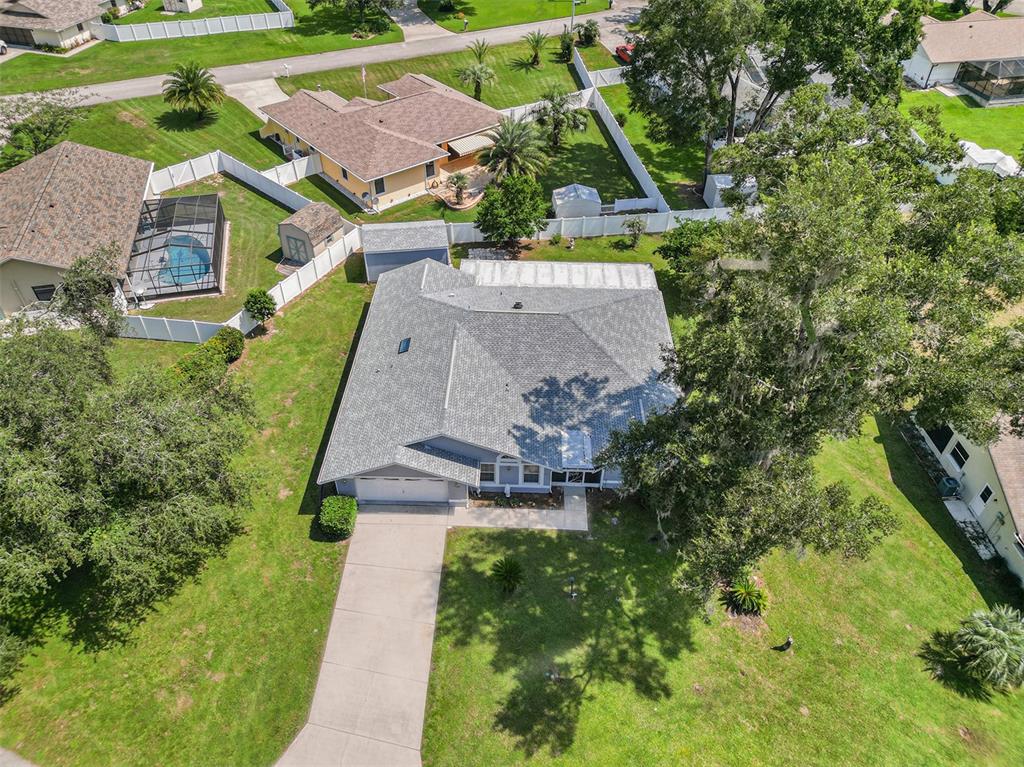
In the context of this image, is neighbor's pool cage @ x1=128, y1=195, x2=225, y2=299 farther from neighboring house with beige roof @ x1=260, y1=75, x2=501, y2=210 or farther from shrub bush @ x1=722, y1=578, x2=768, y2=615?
shrub bush @ x1=722, y1=578, x2=768, y2=615

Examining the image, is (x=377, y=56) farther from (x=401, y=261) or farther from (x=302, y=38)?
(x=401, y=261)

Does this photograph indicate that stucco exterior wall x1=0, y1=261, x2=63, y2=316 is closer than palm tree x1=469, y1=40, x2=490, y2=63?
Yes

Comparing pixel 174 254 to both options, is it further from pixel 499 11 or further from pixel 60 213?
pixel 499 11

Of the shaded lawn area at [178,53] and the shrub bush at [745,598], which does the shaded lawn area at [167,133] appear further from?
the shrub bush at [745,598]

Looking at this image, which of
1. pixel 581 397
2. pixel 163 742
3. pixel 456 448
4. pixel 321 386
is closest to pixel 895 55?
pixel 581 397

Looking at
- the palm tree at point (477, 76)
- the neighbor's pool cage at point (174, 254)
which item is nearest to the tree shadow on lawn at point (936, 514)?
the neighbor's pool cage at point (174, 254)

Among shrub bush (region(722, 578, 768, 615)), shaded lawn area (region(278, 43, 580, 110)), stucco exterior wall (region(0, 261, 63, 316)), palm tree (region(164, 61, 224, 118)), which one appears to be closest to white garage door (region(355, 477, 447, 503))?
shrub bush (region(722, 578, 768, 615))

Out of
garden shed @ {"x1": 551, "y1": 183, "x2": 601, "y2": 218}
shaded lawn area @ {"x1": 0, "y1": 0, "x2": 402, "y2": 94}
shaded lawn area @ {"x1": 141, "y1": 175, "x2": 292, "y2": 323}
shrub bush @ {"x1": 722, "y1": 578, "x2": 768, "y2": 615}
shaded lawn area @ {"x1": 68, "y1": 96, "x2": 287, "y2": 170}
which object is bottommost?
shrub bush @ {"x1": 722, "y1": 578, "x2": 768, "y2": 615}
